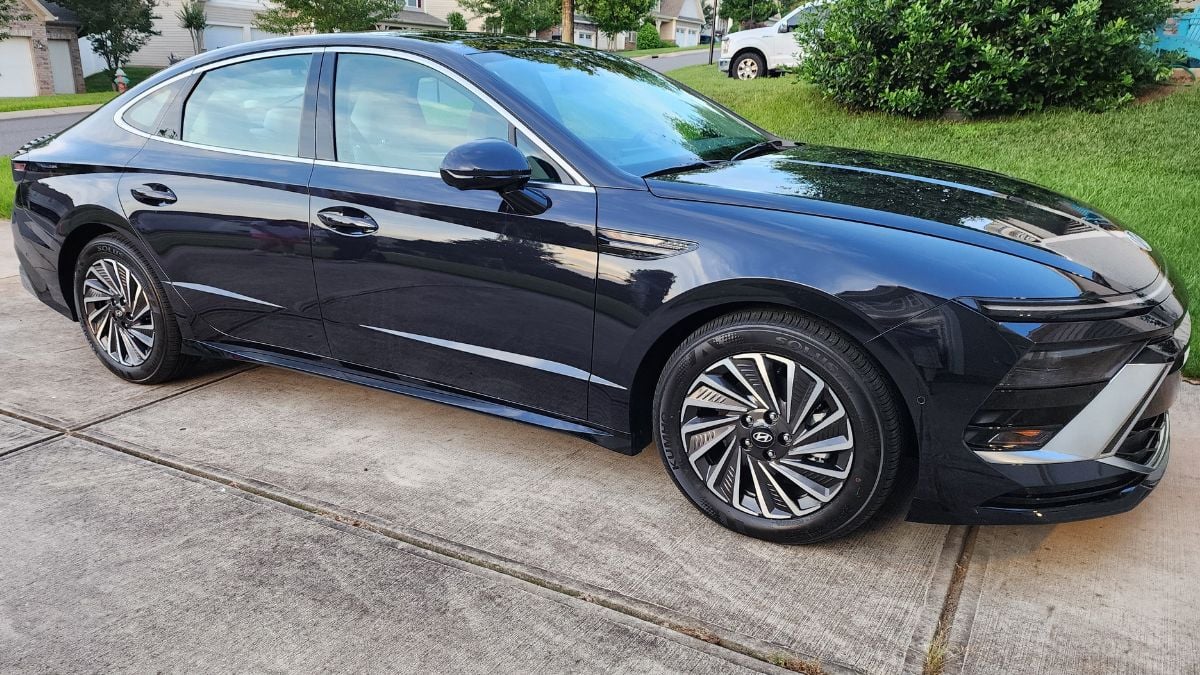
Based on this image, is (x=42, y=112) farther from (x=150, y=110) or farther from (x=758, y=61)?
(x=150, y=110)

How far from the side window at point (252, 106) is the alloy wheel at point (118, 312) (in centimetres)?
77

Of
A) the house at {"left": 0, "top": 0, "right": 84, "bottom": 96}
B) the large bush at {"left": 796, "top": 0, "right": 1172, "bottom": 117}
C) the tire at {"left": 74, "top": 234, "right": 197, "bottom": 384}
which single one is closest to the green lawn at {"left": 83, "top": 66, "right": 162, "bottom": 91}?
the house at {"left": 0, "top": 0, "right": 84, "bottom": 96}

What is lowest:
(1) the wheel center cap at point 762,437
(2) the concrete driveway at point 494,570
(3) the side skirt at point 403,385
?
(2) the concrete driveway at point 494,570

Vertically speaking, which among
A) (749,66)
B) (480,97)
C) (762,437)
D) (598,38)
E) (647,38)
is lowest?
(762,437)

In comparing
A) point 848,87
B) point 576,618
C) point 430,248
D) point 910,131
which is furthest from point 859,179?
point 848,87

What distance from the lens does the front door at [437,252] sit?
10.1 feet

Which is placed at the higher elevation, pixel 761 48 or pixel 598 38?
pixel 598 38

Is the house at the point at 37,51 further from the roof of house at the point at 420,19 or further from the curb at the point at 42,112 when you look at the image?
the roof of house at the point at 420,19

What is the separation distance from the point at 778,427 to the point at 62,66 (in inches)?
1742

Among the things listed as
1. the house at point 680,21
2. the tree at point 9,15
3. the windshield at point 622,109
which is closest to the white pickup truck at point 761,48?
the windshield at point 622,109

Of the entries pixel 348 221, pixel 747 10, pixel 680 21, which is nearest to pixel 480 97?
pixel 348 221

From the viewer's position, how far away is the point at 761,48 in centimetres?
1850

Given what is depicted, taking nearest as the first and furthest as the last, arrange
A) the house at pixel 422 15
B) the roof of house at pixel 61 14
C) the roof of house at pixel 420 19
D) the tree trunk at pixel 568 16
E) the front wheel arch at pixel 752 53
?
the front wheel arch at pixel 752 53 → the tree trunk at pixel 568 16 → the roof of house at pixel 61 14 → the house at pixel 422 15 → the roof of house at pixel 420 19

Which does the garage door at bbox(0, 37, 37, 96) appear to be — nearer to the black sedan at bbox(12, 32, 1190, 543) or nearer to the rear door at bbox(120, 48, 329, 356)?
the black sedan at bbox(12, 32, 1190, 543)
